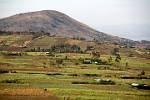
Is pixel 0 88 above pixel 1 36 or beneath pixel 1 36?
beneath

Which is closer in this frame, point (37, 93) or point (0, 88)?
point (37, 93)

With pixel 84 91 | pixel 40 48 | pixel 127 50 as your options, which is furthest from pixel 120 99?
pixel 127 50

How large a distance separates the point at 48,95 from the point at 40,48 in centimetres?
9809

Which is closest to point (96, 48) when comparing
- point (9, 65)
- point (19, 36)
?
point (19, 36)

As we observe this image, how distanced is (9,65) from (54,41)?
7526 centimetres

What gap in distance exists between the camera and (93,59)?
103m

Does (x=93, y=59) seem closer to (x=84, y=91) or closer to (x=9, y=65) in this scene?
(x=9, y=65)

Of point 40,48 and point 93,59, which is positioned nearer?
point 93,59

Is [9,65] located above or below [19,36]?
below

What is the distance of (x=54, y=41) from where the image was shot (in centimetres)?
15338

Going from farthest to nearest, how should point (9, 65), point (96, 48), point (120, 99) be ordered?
point (96, 48)
point (9, 65)
point (120, 99)

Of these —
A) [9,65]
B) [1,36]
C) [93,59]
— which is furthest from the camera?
[1,36]

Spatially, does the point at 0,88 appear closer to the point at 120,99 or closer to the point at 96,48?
the point at 120,99

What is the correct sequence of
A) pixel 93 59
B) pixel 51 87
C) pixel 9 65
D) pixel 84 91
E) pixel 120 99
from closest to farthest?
1. pixel 120 99
2. pixel 84 91
3. pixel 51 87
4. pixel 9 65
5. pixel 93 59
